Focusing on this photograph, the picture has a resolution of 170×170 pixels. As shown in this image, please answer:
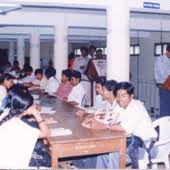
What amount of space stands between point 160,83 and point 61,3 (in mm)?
2106

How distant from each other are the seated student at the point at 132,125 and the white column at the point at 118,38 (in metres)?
1.68

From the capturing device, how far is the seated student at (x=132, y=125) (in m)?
3.32

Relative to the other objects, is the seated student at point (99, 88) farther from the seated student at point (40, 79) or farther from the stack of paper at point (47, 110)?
the seated student at point (40, 79)

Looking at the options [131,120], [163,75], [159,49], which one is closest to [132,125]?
[131,120]

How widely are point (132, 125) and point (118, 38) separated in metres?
2.05

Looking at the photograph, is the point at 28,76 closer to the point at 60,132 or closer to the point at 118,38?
the point at 118,38

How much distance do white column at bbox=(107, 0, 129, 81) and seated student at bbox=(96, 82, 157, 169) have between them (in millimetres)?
1680

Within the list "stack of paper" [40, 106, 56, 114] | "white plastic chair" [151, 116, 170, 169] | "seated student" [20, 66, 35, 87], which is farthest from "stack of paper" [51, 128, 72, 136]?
"seated student" [20, 66, 35, 87]

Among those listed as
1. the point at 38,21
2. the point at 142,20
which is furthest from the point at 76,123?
the point at 142,20

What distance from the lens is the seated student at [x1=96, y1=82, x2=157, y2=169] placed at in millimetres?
3316

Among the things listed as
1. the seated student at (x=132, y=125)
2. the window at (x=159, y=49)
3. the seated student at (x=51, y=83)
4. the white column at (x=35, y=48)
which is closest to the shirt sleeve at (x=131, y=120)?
the seated student at (x=132, y=125)

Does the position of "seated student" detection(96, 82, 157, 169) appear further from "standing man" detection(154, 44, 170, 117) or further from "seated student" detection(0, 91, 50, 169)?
"standing man" detection(154, 44, 170, 117)

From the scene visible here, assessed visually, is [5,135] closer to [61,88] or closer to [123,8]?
[123,8]

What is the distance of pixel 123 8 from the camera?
16.8ft
